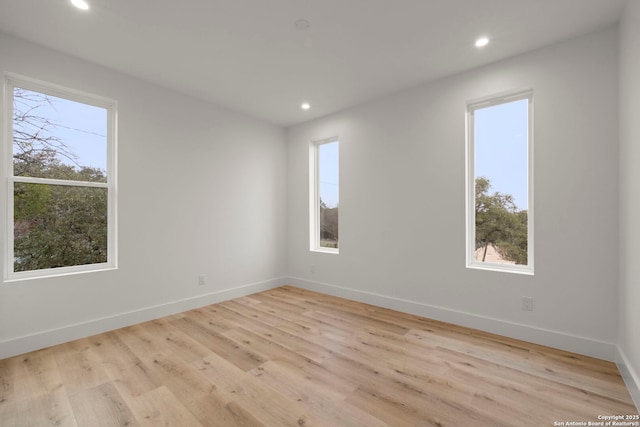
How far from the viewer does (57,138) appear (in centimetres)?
288

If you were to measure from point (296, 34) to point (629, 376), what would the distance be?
3.63 meters

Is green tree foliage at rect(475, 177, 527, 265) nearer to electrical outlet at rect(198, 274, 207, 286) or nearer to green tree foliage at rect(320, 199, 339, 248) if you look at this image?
green tree foliage at rect(320, 199, 339, 248)

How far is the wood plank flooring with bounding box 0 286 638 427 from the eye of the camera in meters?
1.77

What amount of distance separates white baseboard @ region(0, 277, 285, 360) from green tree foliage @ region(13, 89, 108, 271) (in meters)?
0.62

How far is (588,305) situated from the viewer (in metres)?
2.50

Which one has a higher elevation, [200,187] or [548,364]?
[200,187]

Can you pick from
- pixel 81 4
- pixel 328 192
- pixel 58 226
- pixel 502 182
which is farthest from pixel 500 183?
pixel 58 226

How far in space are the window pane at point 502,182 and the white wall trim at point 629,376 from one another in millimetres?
953

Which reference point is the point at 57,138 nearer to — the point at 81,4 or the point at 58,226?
the point at 58,226

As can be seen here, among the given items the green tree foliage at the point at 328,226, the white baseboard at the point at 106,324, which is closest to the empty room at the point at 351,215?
the white baseboard at the point at 106,324

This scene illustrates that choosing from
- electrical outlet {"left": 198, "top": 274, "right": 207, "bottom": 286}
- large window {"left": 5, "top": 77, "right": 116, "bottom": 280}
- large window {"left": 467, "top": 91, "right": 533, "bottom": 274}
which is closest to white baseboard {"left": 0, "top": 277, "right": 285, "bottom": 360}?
electrical outlet {"left": 198, "top": 274, "right": 207, "bottom": 286}

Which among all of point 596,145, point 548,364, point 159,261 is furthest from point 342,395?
point 596,145

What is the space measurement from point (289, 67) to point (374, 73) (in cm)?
94

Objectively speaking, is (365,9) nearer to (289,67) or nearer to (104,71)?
(289,67)
